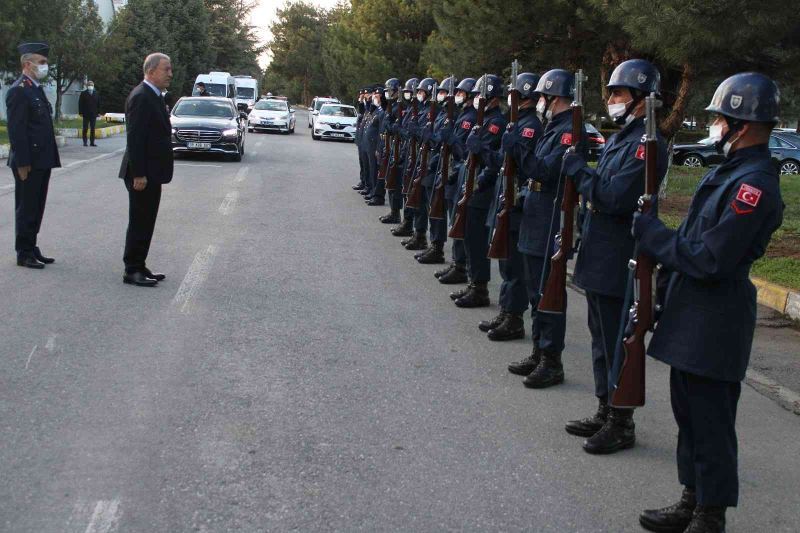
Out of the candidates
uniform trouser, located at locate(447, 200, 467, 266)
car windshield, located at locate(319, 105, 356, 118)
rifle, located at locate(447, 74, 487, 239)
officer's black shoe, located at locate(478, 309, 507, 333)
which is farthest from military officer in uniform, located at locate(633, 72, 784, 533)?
car windshield, located at locate(319, 105, 356, 118)

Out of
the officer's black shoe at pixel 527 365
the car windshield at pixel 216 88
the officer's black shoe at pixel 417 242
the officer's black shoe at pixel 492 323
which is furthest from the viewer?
the car windshield at pixel 216 88

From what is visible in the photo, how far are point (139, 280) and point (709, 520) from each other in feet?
19.3

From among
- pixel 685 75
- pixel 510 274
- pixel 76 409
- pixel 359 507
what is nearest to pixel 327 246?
pixel 510 274

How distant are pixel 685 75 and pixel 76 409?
983 cm

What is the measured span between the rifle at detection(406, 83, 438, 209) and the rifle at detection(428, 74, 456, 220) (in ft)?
2.71

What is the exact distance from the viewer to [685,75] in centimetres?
1278

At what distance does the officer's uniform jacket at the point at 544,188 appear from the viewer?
604 cm

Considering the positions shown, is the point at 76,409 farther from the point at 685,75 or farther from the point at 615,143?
the point at 685,75

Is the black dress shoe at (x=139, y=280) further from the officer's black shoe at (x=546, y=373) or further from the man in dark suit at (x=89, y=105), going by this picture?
the man in dark suit at (x=89, y=105)

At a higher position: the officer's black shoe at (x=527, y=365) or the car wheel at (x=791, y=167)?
the officer's black shoe at (x=527, y=365)

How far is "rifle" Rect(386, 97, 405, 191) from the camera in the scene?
13358 mm

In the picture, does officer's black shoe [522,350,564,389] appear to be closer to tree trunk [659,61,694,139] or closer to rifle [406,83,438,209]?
rifle [406,83,438,209]

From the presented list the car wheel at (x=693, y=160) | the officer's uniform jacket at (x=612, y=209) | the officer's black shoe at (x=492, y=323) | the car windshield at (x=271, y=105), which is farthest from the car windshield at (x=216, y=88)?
the officer's uniform jacket at (x=612, y=209)

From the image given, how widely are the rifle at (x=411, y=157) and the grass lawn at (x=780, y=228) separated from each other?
4074 mm
